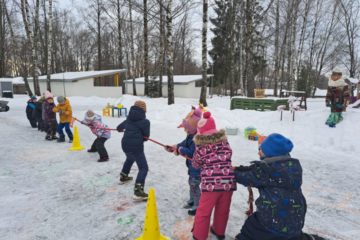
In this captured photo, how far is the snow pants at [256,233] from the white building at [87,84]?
29.2m

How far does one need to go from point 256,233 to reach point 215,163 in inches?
33.8

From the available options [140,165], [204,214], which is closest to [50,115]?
[140,165]

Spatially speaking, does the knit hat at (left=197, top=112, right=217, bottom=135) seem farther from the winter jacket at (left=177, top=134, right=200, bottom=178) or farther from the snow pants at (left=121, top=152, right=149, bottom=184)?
the snow pants at (left=121, top=152, right=149, bottom=184)

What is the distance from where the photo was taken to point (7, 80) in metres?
25.7

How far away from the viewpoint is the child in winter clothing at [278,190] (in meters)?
2.88

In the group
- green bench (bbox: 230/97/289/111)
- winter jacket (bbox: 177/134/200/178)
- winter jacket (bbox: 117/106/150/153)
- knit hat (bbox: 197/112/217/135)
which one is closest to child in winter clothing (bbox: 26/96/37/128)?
winter jacket (bbox: 117/106/150/153)

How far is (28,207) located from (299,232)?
12.9 feet

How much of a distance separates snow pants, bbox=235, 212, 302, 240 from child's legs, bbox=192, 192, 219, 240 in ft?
1.36

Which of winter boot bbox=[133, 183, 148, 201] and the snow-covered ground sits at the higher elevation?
winter boot bbox=[133, 183, 148, 201]

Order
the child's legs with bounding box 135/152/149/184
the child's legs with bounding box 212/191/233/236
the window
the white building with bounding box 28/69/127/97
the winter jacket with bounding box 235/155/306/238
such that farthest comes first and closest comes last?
the window < the white building with bounding box 28/69/127/97 < the child's legs with bounding box 135/152/149/184 < the child's legs with bounding box 212/191/233/236 < the winter jacket with bounding box 235/155/306/238

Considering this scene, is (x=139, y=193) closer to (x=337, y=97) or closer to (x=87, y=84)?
(x=337, y=97)

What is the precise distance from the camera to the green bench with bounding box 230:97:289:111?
13.7m

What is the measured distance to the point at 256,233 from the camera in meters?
3.07

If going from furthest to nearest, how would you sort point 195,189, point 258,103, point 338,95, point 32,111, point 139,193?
point 258,103 → point 32,111 → point 338,95 → point 139,193 → point 195,189
